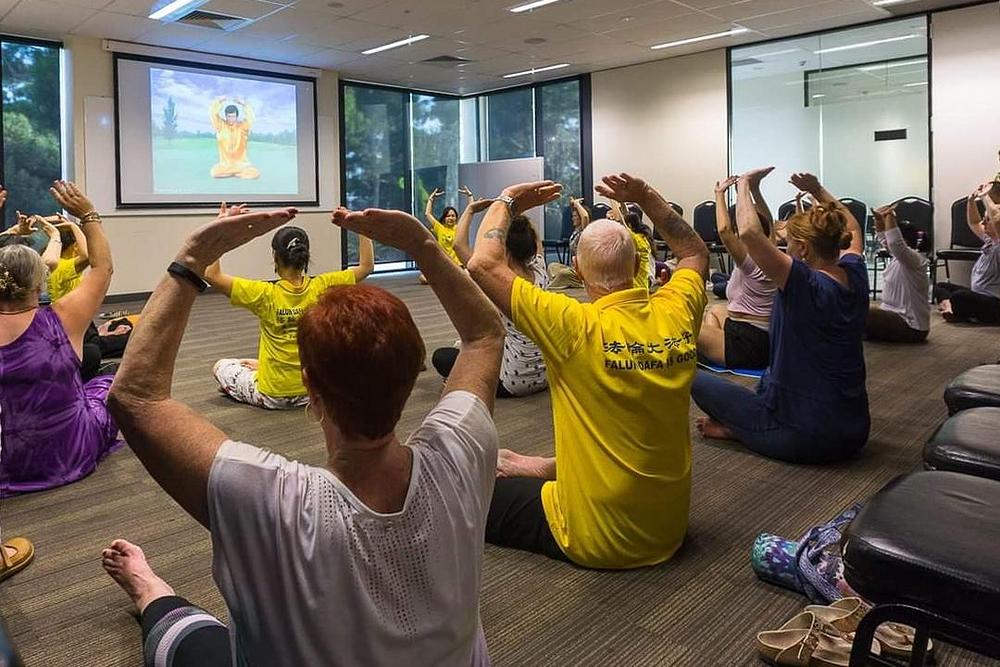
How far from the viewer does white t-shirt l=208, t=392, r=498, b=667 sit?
0.96 m

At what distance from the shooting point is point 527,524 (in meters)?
2.43

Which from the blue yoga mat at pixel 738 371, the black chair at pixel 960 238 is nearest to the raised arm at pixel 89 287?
the blue yoga mat at pixel 738 371

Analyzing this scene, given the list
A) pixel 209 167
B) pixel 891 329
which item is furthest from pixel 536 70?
pixel 891 329

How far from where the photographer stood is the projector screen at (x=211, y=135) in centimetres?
951

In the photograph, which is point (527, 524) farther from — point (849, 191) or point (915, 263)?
point (849, 191)

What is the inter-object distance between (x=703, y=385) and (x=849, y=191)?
7.03 m

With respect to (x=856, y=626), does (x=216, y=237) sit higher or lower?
higher

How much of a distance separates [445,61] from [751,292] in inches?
278

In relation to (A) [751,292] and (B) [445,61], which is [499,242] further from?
(B) [445,61]

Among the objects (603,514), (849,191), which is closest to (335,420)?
(603,514)

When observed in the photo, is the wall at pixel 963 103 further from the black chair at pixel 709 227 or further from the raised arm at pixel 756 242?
the raised arm at pixel 756 242

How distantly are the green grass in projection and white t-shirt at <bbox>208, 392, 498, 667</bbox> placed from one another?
391 inches

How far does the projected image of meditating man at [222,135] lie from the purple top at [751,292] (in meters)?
7.82

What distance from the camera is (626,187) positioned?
237 cm
